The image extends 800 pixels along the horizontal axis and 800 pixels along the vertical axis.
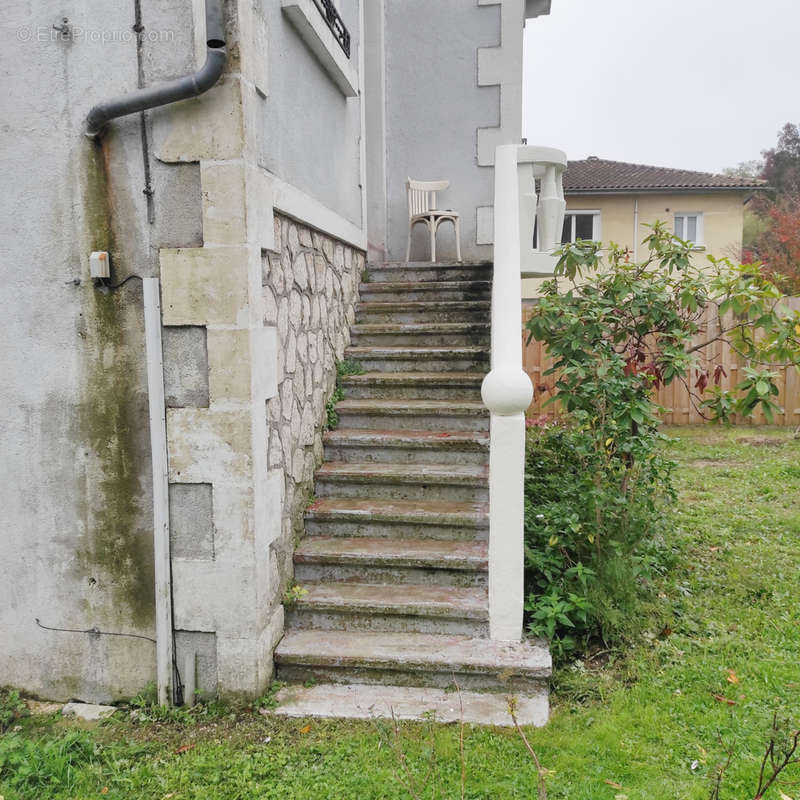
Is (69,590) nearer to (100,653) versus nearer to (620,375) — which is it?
(100,653)

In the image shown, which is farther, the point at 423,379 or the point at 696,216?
the point at 696,216

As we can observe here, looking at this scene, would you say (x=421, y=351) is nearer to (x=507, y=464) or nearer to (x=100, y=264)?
(x=507, y=464)

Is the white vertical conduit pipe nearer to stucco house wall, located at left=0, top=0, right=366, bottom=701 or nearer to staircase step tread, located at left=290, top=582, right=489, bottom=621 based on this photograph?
stucco house wall, located at left=0, top=0, right=366, bottom=701

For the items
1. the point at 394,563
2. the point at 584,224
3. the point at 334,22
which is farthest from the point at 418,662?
the point at 584,224

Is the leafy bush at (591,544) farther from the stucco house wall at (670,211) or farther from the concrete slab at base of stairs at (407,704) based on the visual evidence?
the stucco house wall at (670,211)

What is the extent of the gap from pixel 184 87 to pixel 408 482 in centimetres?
230

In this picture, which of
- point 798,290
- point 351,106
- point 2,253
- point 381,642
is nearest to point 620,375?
point 381,642

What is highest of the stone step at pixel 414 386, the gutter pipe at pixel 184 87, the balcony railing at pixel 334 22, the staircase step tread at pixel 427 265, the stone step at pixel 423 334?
the balcony railing at pixel 334 22

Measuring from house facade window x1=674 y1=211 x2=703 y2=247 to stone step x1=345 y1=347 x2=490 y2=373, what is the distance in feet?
45.8

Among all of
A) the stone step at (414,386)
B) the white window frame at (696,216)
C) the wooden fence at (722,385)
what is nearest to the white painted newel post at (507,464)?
the stone step at (414,386)

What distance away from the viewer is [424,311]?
17.0 feet

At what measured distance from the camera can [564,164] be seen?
442 cm

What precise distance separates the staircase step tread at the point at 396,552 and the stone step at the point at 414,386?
122cm

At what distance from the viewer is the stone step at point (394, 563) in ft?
11.2
